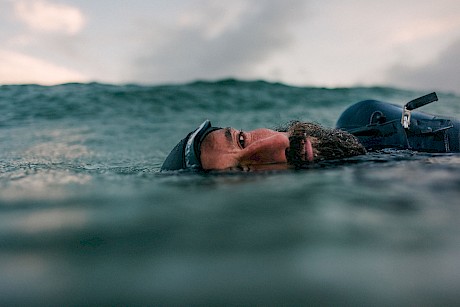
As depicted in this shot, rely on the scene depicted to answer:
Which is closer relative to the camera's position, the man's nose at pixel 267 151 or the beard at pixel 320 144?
the man's nose at pixel 267 151

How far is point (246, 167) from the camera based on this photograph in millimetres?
3025

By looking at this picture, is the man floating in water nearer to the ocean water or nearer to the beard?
the beard

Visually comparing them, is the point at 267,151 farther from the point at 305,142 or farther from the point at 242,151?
the point at 305,142

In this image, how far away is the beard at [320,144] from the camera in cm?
327

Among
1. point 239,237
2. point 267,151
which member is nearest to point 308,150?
point 267,151

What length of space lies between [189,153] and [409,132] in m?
2.53

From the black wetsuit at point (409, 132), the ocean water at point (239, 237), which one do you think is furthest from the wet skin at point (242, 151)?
the black wetsuit at point (409, 132)

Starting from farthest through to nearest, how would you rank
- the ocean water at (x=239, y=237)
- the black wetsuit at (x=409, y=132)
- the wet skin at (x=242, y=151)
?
the black wetsuit at (x=409, y=132)
the wet skin at (x=242, y=151)
the ocean water at (x=239, y=237)

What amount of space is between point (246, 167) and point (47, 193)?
4.70 feet

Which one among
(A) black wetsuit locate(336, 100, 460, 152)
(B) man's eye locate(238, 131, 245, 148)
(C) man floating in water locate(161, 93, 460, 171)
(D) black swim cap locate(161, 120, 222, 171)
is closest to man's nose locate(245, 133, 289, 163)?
(C) man floating in water locate(161, 93, 460, 171)

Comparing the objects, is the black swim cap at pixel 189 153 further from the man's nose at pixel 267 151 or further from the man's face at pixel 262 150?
the man's nose at pixel 267 151

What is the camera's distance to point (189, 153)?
3221 millimetres

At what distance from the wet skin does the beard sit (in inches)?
2.0

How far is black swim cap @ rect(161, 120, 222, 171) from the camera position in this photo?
3.17 meters
